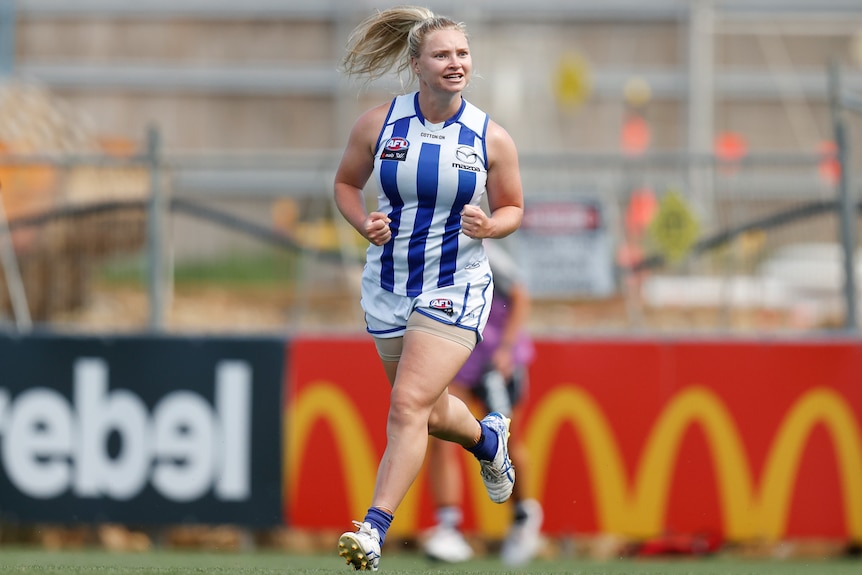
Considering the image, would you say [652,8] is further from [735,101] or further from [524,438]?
[524,438]

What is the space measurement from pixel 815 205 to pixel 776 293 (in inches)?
25.5

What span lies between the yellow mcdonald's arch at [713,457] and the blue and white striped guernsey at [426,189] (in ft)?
13.0

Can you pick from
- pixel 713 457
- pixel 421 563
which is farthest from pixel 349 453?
pixel 713 457

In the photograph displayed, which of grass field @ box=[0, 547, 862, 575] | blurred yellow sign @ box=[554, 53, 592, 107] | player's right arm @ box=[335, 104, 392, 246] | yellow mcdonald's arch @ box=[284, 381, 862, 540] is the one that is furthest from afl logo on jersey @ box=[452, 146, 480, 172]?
blurred yellow sign @ box=[554, 53, 592, 107]

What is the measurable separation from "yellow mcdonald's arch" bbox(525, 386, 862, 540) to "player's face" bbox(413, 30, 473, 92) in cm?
431

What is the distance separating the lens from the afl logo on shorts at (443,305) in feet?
18.5

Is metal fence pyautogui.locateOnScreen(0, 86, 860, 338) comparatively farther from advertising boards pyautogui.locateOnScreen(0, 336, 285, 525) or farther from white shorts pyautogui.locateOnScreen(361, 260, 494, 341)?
white shorts pyautogui.locateOnScreen(361, 260, 494, 341)

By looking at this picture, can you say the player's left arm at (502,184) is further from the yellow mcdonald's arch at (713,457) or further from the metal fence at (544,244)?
the metal fence at (544,244)

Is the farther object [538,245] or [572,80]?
[572,80]

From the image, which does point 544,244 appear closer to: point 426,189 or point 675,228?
point 675,228

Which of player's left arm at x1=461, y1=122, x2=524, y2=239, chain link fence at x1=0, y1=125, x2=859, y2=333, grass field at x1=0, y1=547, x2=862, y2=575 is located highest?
player's left arm at x1=461, y1=122, x2=524, y2=239

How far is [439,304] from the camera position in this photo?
18.5 ft

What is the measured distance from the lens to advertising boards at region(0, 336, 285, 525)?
960 cm

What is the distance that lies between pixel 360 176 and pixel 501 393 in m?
3.32
